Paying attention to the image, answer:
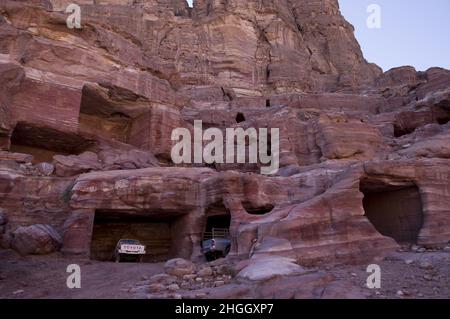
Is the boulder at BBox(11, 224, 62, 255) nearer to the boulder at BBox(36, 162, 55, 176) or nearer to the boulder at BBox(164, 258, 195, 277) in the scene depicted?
the boulder at BBox(36, 162, 55, 176)

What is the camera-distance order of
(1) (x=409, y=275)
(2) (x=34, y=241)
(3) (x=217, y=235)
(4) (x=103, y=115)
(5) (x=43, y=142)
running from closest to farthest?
(1) (x=409, y=275) → (2) (x=34, y=241) → (3) (x=217, y=235) → (5) (x=43, y=142) → (4) (x=103, y=115)

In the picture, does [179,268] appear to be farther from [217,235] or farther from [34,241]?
[217,235]

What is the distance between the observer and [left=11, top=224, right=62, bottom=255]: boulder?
1756 centimetres

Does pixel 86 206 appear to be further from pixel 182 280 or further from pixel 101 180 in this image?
pixel 182 280

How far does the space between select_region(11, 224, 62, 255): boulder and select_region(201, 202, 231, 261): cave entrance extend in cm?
685

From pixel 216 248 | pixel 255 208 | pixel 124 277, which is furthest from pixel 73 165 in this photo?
pixel 124 277

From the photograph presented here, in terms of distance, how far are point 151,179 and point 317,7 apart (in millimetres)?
68244

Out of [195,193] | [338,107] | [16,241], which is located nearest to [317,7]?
[338,107]

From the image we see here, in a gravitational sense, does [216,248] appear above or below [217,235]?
below

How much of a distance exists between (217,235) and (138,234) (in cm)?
539

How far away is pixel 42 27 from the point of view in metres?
29.2

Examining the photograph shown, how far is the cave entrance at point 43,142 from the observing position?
27.8 m

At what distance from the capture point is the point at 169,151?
109 ft

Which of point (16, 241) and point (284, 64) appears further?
point (284, 64)
